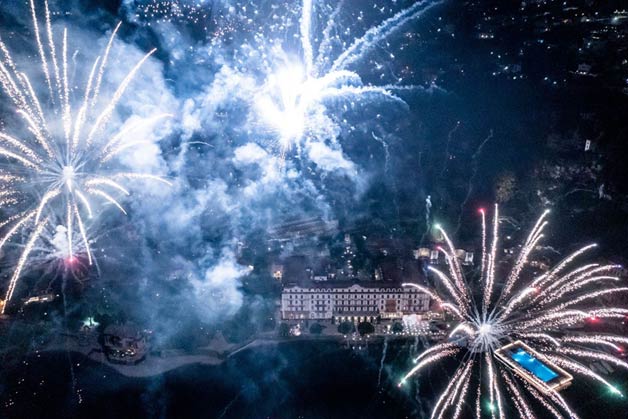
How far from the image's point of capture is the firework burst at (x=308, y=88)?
30391 mm

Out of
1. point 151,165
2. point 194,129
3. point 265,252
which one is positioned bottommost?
point 265,252

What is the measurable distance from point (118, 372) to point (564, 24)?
1885 inches

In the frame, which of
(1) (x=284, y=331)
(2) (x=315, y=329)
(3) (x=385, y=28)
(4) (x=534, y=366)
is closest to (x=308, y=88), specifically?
(2) (x=315, y=329)

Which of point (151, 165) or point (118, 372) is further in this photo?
point (151, 165)

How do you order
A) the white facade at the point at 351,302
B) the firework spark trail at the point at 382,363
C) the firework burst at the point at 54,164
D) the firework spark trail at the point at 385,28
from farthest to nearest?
the firework spark trail at the point at 385,28, the firework burst at the point at 54,164, the white facade at the point at 351,302, the firework spark trail at the point at 382,363

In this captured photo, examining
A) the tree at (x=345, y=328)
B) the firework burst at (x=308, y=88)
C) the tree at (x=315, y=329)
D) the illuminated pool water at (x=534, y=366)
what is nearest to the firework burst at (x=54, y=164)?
the firework burst at (x=308, y=88)

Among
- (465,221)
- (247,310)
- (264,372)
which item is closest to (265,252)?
(247,310)

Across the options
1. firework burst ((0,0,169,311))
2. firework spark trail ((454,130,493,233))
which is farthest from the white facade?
firework burst ((0,0,169,311))

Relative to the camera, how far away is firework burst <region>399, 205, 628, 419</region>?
20.2m

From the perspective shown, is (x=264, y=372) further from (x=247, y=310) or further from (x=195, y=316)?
(x=195, y=316)

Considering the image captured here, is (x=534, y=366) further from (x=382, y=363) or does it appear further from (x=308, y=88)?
(x=308, y=88)

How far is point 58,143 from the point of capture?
31.4 meters

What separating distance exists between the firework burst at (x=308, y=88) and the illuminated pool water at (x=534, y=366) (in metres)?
20.6

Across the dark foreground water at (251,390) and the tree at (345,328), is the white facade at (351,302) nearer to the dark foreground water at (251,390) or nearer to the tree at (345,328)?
the tree at (345,328)
